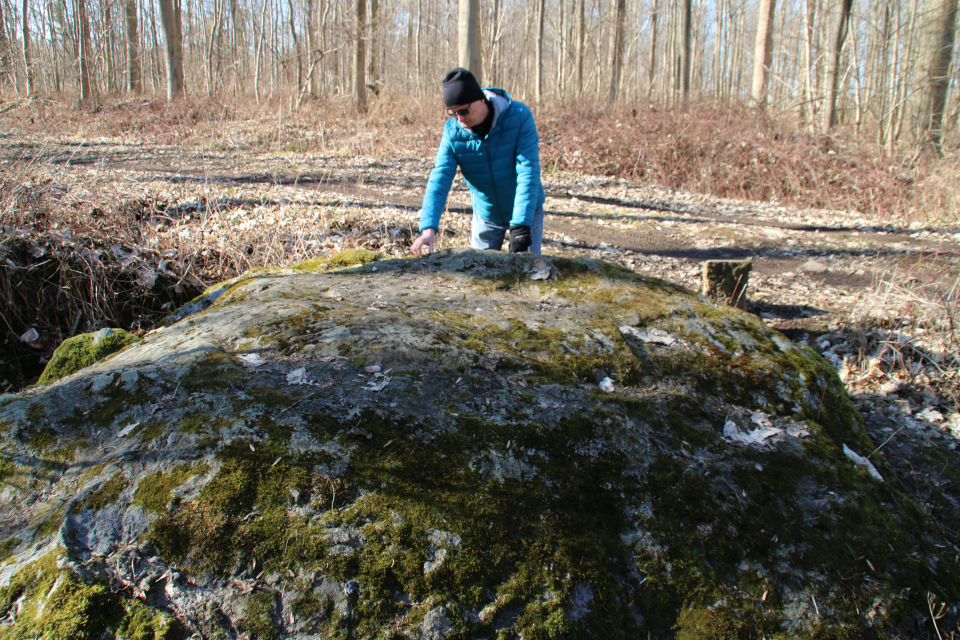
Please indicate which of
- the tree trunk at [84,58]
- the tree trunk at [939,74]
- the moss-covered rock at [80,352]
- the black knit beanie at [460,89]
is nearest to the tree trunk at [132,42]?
the tree trunk at [84,58]

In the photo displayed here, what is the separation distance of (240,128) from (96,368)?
16.9 m

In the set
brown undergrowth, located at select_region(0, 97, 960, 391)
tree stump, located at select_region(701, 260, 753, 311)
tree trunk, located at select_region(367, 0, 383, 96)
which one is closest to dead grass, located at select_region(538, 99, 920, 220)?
→ brown undergrowth, located at select_region(0, 97, 960, 391)

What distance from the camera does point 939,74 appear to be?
10.6m

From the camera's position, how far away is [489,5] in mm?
30062

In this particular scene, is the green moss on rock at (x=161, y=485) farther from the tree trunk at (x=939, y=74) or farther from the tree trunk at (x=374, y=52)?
the tree trunk at (x=374, y=52)

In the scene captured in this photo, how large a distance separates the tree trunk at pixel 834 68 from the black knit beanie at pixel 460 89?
41.2 ft

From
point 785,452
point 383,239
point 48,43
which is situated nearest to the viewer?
point 785,452

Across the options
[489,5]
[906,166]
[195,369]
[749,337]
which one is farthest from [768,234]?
[489,5]

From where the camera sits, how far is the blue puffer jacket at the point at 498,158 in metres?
3.87

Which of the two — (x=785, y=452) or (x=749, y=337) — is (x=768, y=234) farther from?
(x=785, y=452)

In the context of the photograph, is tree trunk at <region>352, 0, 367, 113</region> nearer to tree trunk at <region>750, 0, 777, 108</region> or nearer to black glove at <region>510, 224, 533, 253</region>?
tree trunk at <region>750, 0, 777, 108</region>

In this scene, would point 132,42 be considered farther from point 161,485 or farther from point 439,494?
point 439,494

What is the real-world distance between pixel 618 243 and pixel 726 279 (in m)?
2.89

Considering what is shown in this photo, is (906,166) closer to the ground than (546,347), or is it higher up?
higher up
